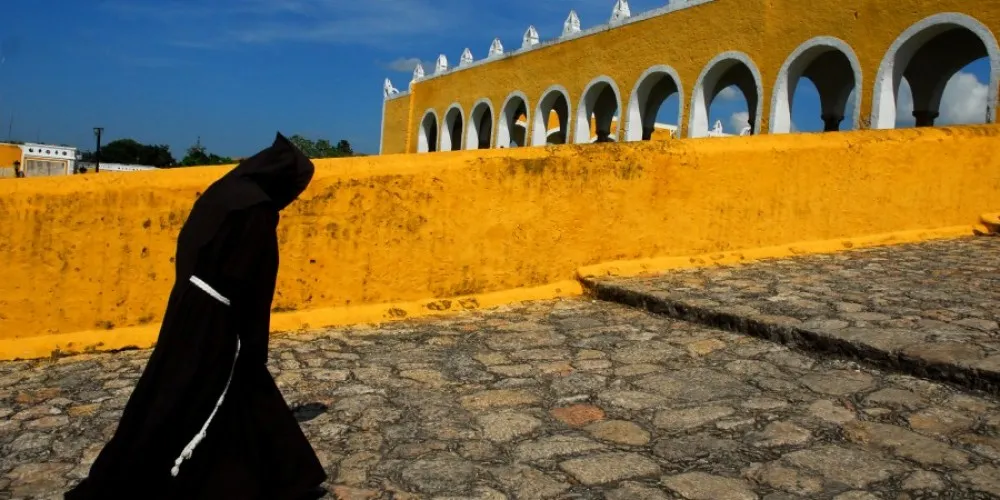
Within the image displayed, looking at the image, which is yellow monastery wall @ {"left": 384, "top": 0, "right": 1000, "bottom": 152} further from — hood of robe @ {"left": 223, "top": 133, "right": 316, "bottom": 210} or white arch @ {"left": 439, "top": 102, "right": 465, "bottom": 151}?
hood of robe @ {"left": 223, "top": 133, "right": 316, "bottom": 210}

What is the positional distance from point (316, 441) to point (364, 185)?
240cm

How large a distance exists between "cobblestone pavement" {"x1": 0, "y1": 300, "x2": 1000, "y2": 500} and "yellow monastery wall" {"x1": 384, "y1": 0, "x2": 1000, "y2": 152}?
918cm

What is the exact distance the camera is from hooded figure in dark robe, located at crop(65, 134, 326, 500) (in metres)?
2.20

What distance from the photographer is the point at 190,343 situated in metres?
2.24

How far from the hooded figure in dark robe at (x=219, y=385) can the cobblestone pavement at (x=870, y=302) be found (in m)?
2.75

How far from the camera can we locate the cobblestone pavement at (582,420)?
254cm

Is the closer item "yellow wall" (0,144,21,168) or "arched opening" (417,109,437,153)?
"arched opening" (417,109,437,153)

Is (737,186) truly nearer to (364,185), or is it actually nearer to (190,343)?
(364,185)

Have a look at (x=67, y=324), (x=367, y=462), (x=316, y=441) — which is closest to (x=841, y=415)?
(x=367, y=462)

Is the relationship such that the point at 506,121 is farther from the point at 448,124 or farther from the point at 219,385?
the point at 219,385

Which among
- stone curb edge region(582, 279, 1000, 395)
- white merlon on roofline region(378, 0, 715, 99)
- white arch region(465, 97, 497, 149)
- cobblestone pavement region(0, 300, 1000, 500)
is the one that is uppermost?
white merlon on roofline region(378, 0, 715, 99)

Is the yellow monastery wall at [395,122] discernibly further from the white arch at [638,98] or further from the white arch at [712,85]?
the white arch at [712,85]

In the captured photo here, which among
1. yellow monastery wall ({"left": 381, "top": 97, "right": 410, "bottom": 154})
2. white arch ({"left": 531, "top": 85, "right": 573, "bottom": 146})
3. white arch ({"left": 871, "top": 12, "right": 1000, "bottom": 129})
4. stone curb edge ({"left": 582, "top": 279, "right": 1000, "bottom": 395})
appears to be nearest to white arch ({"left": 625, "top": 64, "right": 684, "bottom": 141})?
white arch ({"left": 531, "top": 85, "right": 573, "bottom": 146})

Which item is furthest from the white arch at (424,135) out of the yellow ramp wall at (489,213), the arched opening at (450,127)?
the yellow ramp wall at (489,213)
